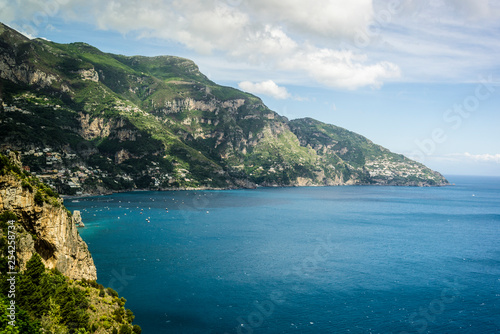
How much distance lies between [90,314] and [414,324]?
141 feet

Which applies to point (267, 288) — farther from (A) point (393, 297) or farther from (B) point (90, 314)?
(B) point (90, 314)

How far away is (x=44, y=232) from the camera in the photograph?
43656 millimetres

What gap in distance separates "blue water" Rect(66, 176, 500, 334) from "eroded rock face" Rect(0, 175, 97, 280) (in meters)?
10.5

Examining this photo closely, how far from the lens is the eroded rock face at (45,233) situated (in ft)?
124

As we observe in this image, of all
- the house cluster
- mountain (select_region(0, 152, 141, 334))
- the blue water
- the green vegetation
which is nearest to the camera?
the green vegetation

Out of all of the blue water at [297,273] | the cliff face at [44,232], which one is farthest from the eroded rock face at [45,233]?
the blue water at [297,273]

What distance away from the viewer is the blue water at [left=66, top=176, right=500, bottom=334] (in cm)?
4616

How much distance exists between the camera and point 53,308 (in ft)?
108

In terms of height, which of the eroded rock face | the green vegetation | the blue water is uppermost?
the eroded rock face

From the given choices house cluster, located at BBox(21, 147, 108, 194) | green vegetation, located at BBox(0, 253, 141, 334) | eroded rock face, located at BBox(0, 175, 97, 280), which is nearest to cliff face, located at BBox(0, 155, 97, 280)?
eroded rock face, located at BBox(0, 175, 97, 280)

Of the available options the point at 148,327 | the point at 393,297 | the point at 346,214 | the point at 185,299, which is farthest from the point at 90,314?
the point at 346,214

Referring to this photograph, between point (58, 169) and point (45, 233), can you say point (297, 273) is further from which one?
point (58, 169)

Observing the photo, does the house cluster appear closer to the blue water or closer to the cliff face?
the blue water

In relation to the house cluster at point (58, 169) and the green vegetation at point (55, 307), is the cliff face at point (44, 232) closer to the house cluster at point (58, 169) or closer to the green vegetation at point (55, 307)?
the green vegetation at point (55, 307)
